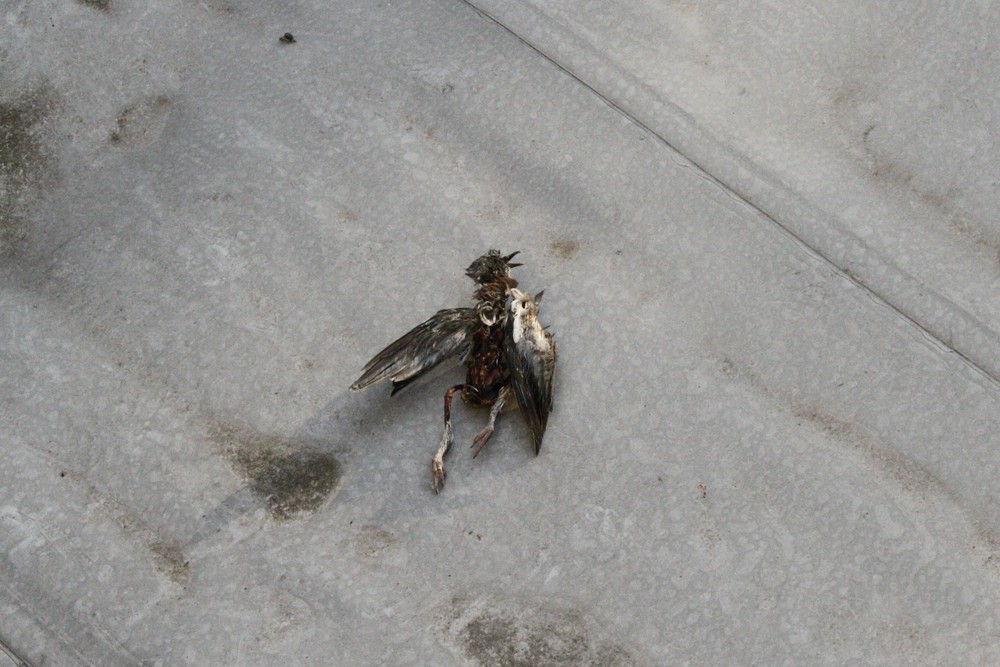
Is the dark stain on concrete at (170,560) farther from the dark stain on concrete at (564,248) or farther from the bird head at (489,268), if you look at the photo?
the dark stain on concrete at (564,248)

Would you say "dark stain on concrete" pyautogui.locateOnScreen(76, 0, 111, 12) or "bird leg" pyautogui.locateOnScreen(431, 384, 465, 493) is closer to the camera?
"bird leg" pyautogui.locateOnScreen(431, 384, 465, 493)

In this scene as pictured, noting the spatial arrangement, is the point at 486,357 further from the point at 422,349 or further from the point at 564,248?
the point at 564,248

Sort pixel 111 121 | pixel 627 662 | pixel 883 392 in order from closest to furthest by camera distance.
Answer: pixel 627 662 → pixel 883 392 → pixel 111 121

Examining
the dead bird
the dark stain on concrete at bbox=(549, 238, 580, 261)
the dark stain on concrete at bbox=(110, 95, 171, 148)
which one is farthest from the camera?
the dark stain on concrete at bbox=(110, 95, 171, 148)

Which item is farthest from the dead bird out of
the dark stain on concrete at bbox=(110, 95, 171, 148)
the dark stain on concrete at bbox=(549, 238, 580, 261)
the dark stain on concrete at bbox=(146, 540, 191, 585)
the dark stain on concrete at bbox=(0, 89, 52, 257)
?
the dark stain on concrete at bbox=(0, 89, 52, 257)

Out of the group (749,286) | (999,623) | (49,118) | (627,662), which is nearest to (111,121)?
(49,118)

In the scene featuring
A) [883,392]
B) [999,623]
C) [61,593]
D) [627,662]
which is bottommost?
[61,593]

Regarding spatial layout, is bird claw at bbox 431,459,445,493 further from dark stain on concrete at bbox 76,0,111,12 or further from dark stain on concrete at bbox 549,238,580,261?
dark stain on concrete at bbox 76,0,111,12

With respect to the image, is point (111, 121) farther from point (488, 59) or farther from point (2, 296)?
point (488, 59)
